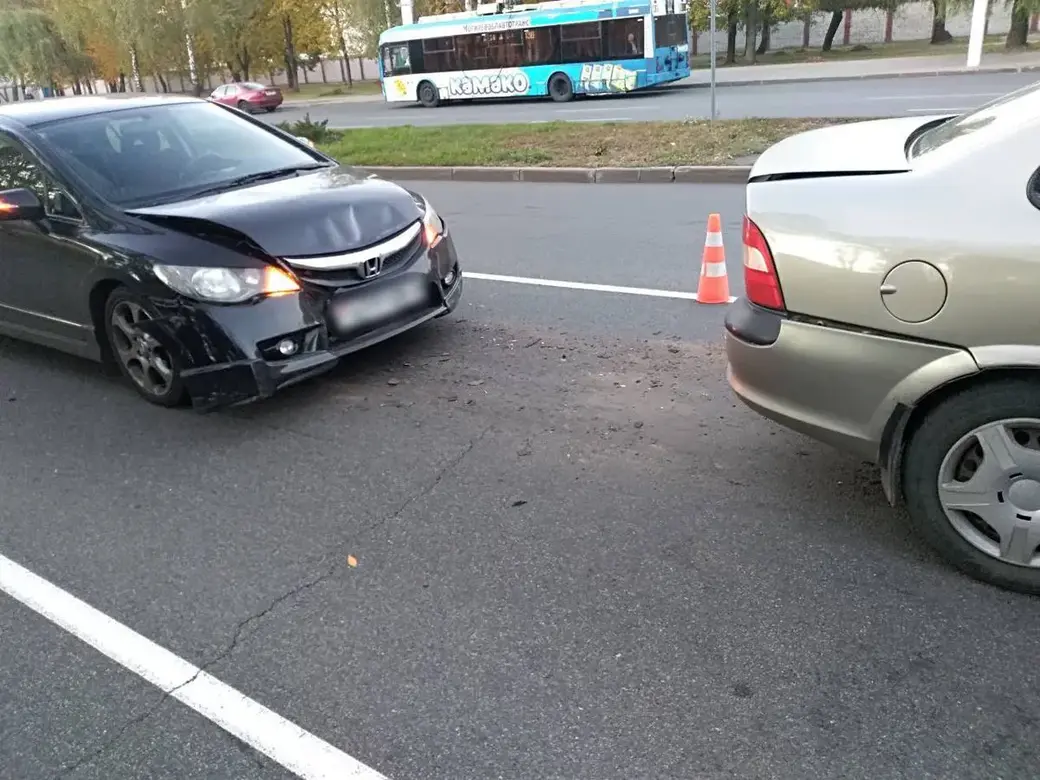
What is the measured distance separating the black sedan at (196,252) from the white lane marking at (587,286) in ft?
4.59

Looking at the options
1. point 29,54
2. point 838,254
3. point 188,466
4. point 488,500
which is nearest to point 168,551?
point 188,466

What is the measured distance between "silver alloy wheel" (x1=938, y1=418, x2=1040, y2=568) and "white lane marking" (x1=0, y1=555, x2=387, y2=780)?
206 centimetres

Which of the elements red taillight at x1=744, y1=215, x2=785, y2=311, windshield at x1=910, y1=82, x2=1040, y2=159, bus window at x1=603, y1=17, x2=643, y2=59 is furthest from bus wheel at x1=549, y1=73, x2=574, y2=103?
red taillight at x1=744, y1=215, x2=785, y2=311

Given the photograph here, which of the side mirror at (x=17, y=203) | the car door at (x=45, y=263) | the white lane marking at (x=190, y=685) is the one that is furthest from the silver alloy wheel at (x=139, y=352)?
the white lane marking at (x=190, y=685)

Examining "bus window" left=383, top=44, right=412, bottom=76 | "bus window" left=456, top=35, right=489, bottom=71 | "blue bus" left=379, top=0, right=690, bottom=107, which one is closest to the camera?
"blue bus" left=379, top=0, right=690, bottom=107

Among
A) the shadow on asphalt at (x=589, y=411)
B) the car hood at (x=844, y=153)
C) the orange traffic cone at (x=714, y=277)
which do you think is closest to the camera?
the car hood at (x=844, y=153)

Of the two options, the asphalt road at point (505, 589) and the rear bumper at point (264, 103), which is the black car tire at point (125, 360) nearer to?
the asphalt road at point (505, 589)

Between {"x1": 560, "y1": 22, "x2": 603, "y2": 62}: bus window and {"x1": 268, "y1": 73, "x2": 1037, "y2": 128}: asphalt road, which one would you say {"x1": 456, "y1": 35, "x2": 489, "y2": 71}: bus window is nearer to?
{"x1": 268, "y1": 73, "x2": 1037, "y2": 128}: asphalt road

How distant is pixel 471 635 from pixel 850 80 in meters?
26.0

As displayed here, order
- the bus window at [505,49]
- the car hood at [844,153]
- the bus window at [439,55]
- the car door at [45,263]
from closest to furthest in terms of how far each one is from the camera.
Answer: the car hood at [844,153] → the car door at [45,263] → the bus window at [505,49] → the bus window at [439,55]

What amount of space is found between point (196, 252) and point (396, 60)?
2921 cm

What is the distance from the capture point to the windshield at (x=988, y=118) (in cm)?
288

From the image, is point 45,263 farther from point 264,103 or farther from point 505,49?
point 264,103

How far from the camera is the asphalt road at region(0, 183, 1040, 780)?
2461mm
